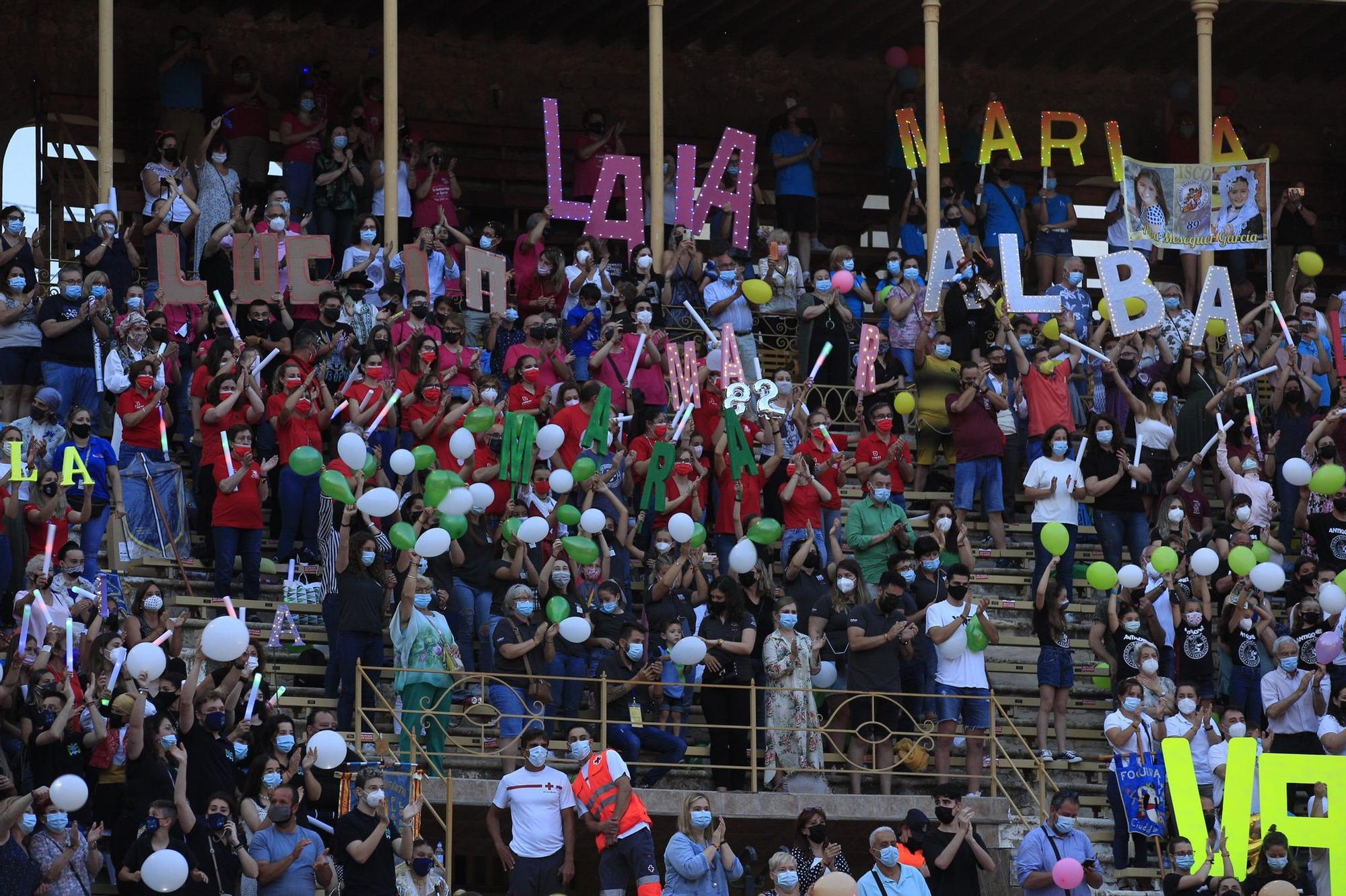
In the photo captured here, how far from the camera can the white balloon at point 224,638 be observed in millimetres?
16469

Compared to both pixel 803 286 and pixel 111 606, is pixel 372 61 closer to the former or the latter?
pixel 803 286

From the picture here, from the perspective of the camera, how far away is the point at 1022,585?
21984mm

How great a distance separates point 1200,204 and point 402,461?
964 centimetres

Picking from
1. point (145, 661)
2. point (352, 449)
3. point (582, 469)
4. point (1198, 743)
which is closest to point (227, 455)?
point (352, 449)

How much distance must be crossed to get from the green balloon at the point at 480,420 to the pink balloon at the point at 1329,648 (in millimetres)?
6472

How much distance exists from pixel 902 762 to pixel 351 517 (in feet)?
14.2

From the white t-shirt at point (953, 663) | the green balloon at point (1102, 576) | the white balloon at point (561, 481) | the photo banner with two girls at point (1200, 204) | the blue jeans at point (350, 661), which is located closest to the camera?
the blue jeans at point (350, 661)

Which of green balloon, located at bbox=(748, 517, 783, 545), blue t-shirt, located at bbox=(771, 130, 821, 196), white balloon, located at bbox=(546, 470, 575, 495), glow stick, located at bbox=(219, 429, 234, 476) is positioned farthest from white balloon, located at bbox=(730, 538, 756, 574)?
blue t-shirt, located at bbox=(771, 130, 821, 196)

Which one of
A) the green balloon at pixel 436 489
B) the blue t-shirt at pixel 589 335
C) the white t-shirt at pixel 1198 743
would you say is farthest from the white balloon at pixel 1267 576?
the green balloon at pixel 436 489

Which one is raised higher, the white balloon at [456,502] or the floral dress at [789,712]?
the white balloon at [456,502]

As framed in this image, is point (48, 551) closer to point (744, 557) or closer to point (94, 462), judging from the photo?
point (94, 462)

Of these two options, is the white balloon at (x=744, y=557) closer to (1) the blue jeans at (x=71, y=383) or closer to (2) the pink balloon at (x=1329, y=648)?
(2) the pink balloon at (x=1329, y=648)

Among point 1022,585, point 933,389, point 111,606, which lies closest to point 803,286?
point 933,389

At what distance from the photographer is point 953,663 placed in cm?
1955
